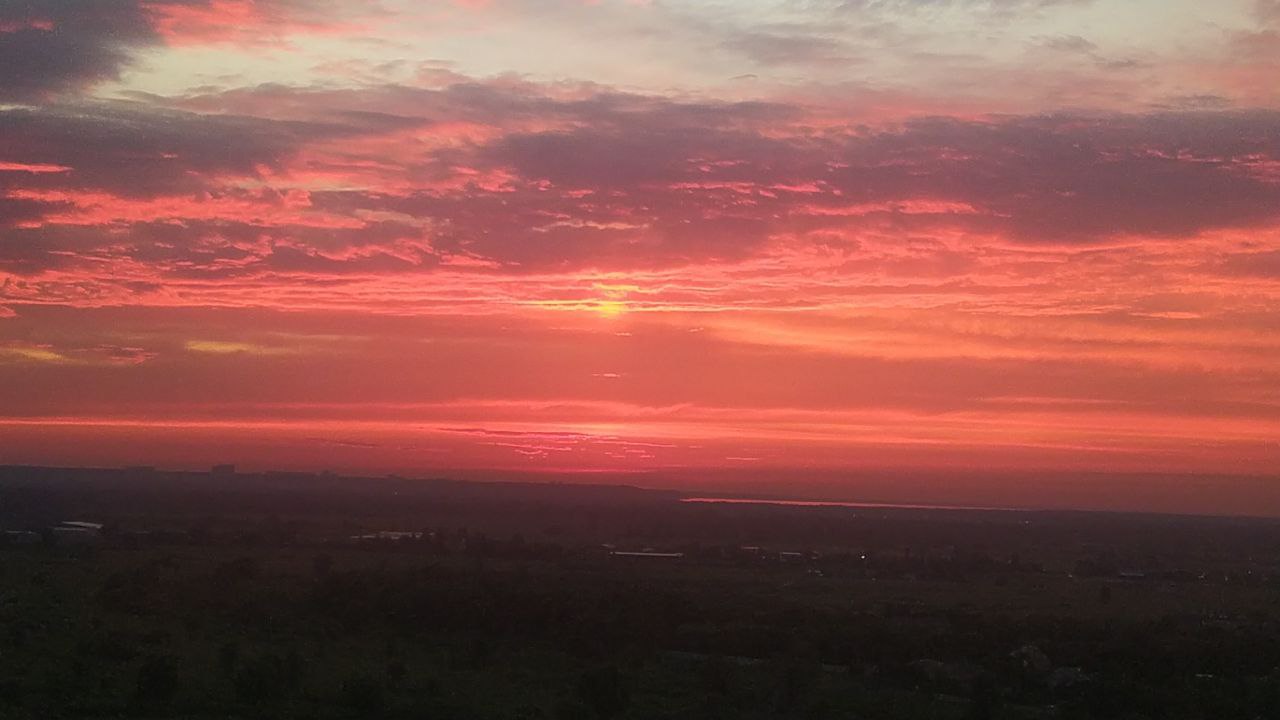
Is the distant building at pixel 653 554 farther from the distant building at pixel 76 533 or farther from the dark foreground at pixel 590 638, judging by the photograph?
the distant building at pixel 76 533

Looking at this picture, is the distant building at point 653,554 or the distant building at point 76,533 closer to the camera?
the distant building at point 76,533

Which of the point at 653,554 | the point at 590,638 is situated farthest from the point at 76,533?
the point at 590,638

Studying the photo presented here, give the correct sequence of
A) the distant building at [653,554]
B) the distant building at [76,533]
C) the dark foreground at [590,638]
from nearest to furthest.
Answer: the dark foreground at [590,638], the distant building at [76,533], the distant building at [653,554]

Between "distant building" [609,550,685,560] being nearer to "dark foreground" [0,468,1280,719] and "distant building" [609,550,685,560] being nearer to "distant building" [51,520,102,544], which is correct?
"dark foreground" [0,468,1280,719]

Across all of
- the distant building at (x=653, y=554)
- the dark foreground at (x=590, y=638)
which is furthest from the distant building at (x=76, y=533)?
the distant building at (x=653, y=554)

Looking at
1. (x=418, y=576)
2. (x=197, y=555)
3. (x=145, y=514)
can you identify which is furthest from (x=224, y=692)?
(x=145, y=514)

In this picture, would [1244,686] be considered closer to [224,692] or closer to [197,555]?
[224,692]

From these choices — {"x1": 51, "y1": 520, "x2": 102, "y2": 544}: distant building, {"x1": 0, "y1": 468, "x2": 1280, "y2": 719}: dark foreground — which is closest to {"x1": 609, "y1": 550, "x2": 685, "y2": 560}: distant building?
{"x1": 0, "y1": 468, "x2": 1280, "y2": 719}: dark foreground

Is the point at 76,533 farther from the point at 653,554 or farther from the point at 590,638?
the point at 590,638
